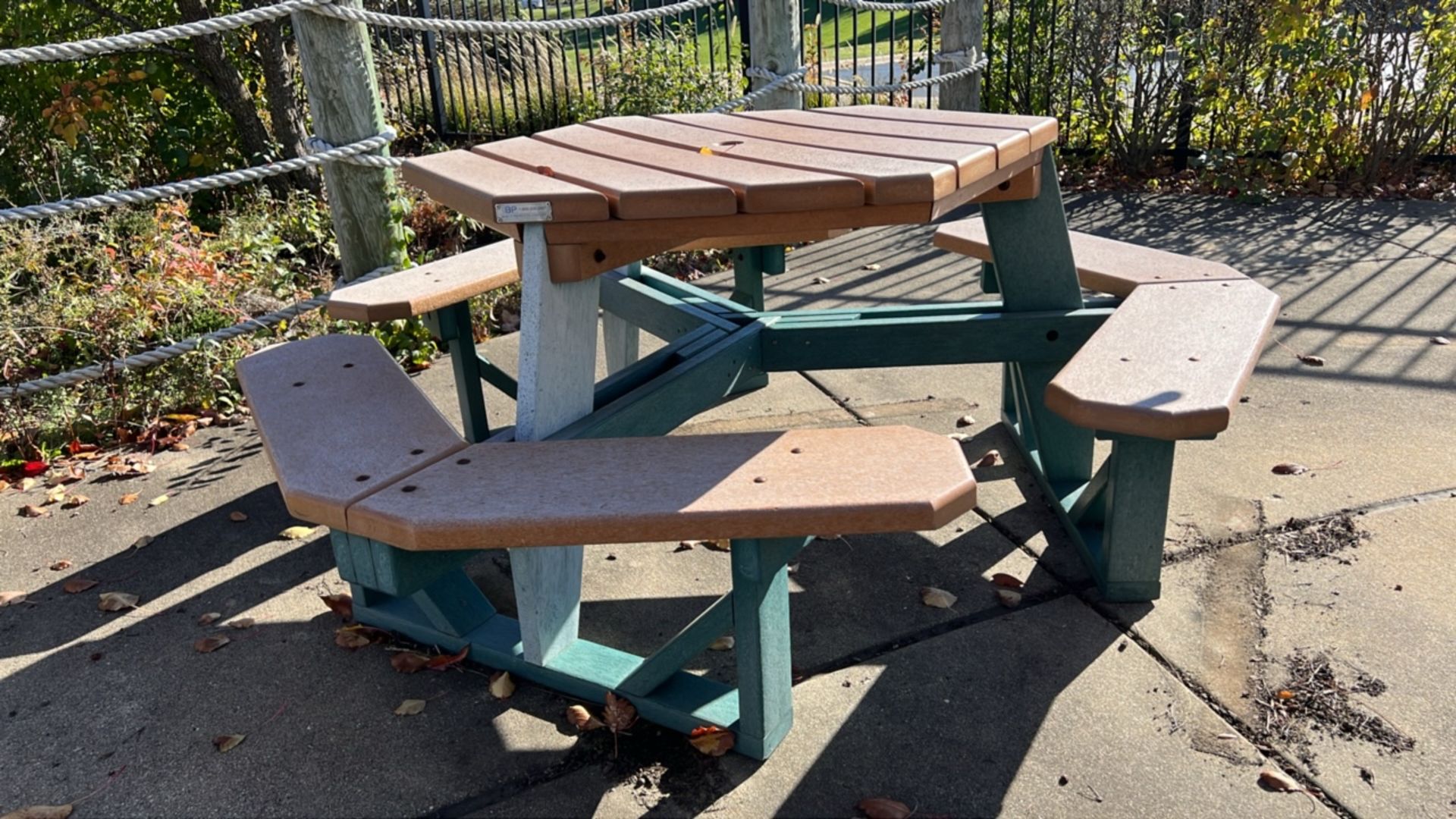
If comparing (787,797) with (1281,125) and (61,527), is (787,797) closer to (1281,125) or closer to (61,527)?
(61,527)

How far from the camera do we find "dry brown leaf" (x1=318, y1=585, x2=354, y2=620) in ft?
8.98

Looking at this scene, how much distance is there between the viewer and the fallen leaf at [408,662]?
2.51 m

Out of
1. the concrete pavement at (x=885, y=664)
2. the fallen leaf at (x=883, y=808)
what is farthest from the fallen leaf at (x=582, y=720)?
the fallen leaf at (x=883, y=808)

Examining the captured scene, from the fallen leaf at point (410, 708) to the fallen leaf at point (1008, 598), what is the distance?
4.29 feet

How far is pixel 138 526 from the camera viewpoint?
10.5 ft

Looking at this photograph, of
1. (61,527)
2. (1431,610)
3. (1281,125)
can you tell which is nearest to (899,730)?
(1431,610)

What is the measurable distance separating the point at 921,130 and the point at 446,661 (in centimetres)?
164

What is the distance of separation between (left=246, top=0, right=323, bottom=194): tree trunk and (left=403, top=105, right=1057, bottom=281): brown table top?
12.4 feet

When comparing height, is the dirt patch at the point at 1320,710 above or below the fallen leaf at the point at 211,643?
below

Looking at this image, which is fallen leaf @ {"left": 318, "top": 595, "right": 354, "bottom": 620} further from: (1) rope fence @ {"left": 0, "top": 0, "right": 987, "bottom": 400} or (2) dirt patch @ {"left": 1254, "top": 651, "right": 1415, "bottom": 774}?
(2) dirt patch @ {"left": 1254, "top": 651, "right": 1415, "bottom": 774}

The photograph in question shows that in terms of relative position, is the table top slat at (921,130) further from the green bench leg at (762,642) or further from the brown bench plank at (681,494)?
the green bench leg at (762,642)

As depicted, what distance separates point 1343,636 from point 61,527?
3.26 m

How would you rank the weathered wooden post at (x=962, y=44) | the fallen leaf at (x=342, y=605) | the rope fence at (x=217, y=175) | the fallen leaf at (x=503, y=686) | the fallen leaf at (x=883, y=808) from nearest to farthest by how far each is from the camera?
1. the fallen leaf at (x=883, y=808)
2. the fallen leaf at (x=503, y=686)
3. the fallen leaf at (x=342, y=605)
4. the rope fence at (x=217, y=175)
5. the weathered wooden post at (x=962, y=44)

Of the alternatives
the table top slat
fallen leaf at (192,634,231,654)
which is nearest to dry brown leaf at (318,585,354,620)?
fallen leaf at (192,634,231,654)
